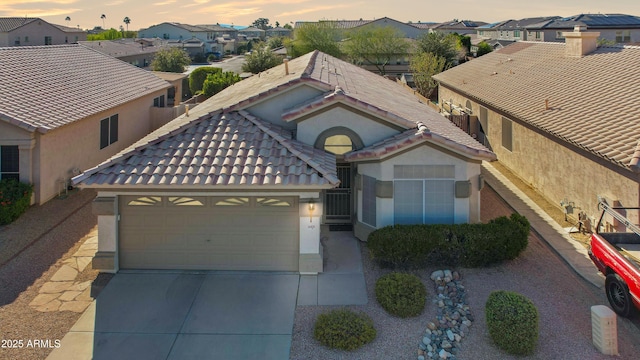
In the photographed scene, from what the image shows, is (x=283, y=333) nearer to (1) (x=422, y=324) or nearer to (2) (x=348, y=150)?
(1) (x=422, y=324)

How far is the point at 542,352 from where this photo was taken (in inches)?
375

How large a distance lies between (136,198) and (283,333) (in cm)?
573

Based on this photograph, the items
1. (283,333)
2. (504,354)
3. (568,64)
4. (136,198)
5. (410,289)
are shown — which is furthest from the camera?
(568,64)

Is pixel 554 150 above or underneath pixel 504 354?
above

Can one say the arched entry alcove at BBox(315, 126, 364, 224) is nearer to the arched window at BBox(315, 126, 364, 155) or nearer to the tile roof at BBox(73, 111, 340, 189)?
the arched window at BBox(315, 126, 364, 155)

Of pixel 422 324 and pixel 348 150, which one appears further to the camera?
pixel 348 150

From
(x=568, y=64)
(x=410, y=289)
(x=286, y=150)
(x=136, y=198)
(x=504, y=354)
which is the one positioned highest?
(x=568, y=64)

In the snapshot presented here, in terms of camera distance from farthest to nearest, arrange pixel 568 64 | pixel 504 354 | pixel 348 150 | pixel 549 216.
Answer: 1. pixel 568 64
2. pixel 549 216
3. pixel 348 150
4. pixel 504 354

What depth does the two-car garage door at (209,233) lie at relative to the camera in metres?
12.9

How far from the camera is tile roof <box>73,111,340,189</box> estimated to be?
12.2m

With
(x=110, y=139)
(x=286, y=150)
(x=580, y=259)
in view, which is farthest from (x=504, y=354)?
(x=110, y=139)

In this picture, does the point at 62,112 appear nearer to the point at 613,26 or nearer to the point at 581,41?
the point at 581,41

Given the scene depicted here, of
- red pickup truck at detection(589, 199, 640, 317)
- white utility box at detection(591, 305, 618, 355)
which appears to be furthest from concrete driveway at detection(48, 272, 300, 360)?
red pickup truck at detection(589, 199, 640, 317)

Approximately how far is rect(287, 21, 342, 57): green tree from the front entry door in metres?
48.3
